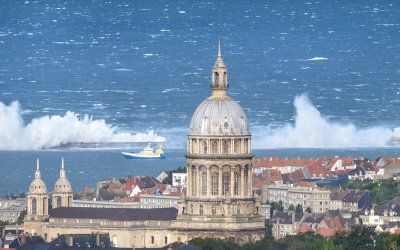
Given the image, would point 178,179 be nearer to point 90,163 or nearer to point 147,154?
point 90,163

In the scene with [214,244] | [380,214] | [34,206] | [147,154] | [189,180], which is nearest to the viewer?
[214,244]

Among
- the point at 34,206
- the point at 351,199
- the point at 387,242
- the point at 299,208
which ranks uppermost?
the point at 351,199

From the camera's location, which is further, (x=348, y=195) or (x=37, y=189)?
(x=348, y=195)

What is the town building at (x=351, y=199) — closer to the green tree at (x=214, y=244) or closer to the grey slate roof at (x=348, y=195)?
the grey slate roof at (x=348, y=195)

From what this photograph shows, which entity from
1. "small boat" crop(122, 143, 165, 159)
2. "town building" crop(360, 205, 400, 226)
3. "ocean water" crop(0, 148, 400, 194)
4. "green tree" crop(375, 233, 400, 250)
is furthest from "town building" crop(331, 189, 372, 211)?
"small boat" crop(122, 143, 165, 159)

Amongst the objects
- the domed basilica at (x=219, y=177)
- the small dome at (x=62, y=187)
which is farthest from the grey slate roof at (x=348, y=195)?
the domed basilica at (x=219, y=177)

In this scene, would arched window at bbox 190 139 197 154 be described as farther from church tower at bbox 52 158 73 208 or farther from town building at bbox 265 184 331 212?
town building at bbox 265 184 331 212

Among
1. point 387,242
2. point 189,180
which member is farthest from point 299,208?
point 387,242
